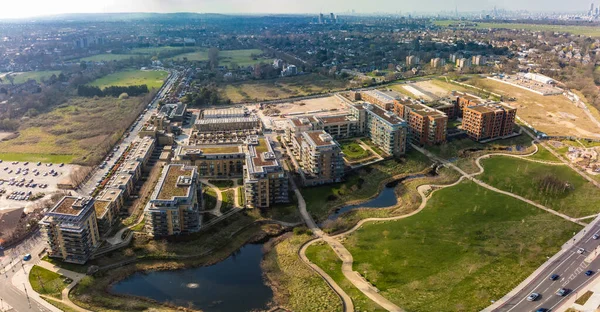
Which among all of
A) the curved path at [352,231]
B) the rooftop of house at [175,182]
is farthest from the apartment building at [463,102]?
the rooftop of house at [175,182]

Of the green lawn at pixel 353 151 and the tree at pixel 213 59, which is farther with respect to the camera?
the tree at pixel 213 59

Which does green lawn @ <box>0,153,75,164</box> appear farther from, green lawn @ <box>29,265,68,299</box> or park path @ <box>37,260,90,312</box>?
green lawn @ <box>29,265,68,299</box>

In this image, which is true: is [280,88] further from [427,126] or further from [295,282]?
[295,282]

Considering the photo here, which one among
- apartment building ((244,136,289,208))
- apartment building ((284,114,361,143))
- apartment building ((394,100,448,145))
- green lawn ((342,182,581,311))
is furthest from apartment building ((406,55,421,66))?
apartment building ((244,136,289,208))

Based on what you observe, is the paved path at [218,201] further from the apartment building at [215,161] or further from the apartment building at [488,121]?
the apartment building at [488,121]

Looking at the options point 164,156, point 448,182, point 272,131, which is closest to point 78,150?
point 164,156

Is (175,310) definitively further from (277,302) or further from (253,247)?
(253,247)
